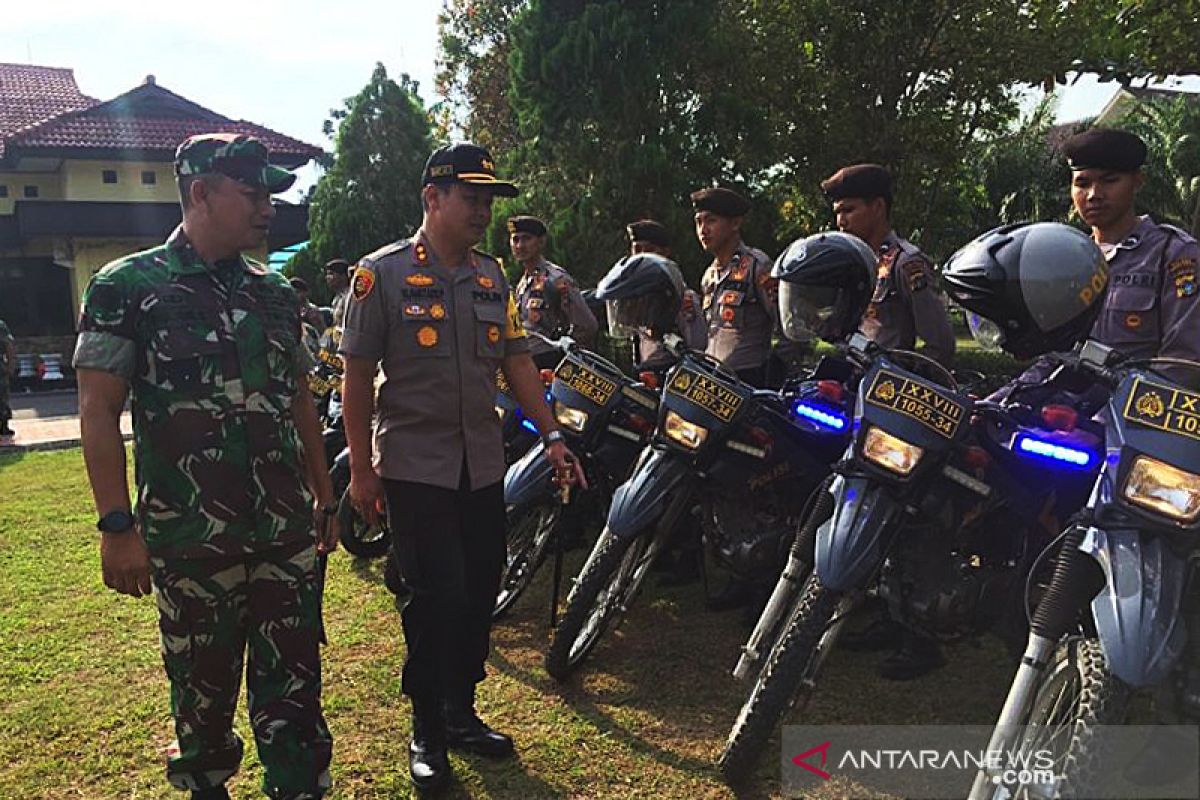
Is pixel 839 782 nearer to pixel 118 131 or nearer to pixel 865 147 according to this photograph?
pixel 865 147

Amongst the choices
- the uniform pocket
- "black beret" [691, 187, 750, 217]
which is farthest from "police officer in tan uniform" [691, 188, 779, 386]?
the uniform pocket

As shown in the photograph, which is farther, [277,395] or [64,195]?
[64,195]

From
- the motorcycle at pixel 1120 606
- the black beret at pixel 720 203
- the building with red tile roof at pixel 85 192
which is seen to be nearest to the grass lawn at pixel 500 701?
the motorcycle at pixel 1120 606

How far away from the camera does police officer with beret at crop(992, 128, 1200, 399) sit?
3055 mm

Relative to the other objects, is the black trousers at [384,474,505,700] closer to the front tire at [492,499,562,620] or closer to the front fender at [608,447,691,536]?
the front fender at [608,447,691,536]

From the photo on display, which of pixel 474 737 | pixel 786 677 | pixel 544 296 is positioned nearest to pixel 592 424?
pixel 474 737

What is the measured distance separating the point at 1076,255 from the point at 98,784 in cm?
304

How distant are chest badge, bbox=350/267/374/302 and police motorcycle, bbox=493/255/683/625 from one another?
113 centimetres

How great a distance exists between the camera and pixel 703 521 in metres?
3.46

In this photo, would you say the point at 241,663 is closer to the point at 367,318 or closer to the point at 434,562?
the point at 434,562

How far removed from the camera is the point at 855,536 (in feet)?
8.21

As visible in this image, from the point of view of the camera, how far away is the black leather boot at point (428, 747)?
263cm

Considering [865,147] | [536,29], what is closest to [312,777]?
[536,29]

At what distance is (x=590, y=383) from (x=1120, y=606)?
7.03ft
